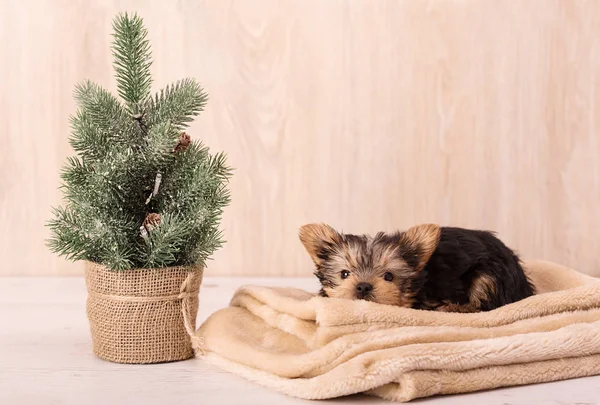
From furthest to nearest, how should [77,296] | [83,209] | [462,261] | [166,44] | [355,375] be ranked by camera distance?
[166,44] → [77,296] → [462,261] → [83,209] → [355,375]

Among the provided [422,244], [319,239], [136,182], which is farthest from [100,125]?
[422,244]

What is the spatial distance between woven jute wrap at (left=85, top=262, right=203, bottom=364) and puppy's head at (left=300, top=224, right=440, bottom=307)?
1.12 ft

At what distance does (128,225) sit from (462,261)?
0.89 metres

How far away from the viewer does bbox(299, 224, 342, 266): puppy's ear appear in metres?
2.08

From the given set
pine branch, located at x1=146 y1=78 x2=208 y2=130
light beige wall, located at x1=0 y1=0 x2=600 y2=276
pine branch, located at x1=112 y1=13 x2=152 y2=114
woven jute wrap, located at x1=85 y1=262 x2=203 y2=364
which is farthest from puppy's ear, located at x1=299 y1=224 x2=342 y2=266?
light beige wall, located at x1=0 y1=0 x2=600 y2=276

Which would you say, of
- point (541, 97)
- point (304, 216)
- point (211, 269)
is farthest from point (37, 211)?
point (541, 97)

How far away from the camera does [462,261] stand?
2.14m

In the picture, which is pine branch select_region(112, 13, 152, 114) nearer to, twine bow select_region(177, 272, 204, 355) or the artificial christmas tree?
the artificial christmas tree

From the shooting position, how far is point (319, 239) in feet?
6.93

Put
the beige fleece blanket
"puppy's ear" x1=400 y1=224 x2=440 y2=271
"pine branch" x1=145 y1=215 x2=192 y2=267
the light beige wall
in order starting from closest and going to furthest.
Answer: the beige fleece blanket < "pine branch" x1=145 y1=215 x2=192 y2=267 < "puppy's ear" x1=400 y1=224 x2=440 y2=271 < the light beige wall

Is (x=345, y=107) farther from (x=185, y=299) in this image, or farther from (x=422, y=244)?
(x=185, y=299)

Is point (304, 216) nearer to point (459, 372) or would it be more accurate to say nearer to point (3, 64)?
point (3, 64)

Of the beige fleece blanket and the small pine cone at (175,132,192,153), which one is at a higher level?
the small pine cone at (175,132,192,153)

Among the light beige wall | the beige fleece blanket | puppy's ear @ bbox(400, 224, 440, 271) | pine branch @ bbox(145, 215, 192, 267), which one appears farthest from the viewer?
the light beige wall
